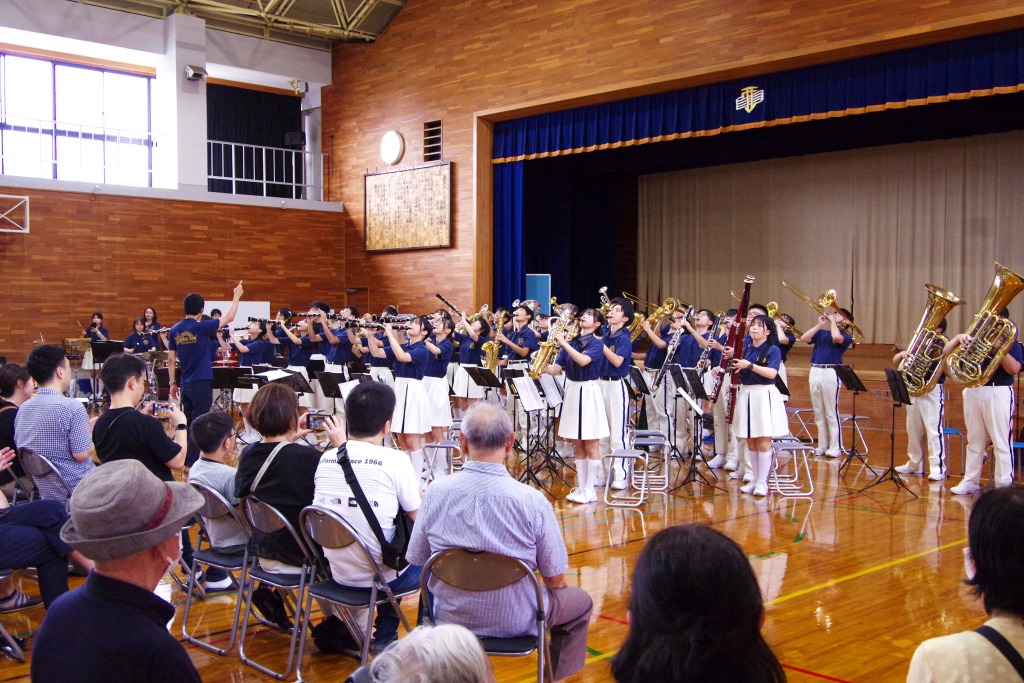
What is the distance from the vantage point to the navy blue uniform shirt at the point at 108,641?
70.9 inches

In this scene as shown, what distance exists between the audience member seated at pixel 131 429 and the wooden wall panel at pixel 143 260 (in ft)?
37.5

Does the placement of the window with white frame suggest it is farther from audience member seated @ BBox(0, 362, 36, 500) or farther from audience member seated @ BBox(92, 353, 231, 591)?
audience member seated @ BBox(92, 353, 231, 591)

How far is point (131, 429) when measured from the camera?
4516 mm

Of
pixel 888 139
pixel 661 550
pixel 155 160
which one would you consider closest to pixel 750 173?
pixel 888 139

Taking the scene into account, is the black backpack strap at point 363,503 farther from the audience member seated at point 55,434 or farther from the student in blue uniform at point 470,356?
the student in blue uniform at point 470,356

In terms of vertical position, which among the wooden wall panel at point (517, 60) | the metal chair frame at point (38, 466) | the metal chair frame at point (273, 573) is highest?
the wooden wall panel at point (517, 60)

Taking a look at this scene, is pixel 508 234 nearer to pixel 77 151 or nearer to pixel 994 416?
pixel 994 416

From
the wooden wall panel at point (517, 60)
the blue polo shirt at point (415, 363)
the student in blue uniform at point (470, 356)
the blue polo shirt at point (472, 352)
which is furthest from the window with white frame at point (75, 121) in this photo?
the blue polo shirt at point (415, 363)

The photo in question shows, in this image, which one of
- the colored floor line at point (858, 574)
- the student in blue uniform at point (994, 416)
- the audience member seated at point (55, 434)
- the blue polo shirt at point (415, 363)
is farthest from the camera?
the blue polo shirt at point (415, 363)

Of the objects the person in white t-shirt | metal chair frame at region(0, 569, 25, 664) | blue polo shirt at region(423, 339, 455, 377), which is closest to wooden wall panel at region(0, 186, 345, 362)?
blue polo shirt at region(423, 339, 455, 377)


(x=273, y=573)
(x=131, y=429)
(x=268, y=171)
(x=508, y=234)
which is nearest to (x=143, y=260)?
(x=268, y=171)

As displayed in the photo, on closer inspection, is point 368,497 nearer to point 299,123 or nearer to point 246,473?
point 246,473

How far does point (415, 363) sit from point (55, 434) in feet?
12.7

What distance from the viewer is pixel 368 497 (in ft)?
11.9
